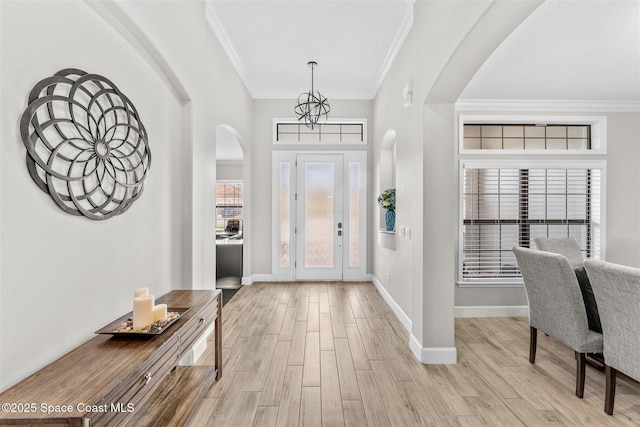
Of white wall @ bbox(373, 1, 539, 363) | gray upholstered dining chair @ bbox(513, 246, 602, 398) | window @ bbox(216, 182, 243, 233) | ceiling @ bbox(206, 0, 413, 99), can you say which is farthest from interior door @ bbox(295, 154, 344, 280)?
window @ bbox(216, 182, 243, 233)

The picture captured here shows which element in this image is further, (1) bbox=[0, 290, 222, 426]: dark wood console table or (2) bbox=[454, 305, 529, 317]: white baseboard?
(2) bbox=[454, 305, 529, 317]: white baseboard

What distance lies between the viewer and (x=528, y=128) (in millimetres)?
4391

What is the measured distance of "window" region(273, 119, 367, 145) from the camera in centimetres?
584

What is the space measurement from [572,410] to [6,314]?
3.10 m

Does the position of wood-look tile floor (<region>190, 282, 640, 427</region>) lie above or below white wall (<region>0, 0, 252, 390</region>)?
below

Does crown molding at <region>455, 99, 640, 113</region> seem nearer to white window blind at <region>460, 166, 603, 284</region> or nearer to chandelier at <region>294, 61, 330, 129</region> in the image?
white window blind at <region>460, 166, 603, 284</region>

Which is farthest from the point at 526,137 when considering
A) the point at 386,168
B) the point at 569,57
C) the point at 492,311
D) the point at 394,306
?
the point at 394,306

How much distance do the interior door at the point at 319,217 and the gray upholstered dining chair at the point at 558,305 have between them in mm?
3274

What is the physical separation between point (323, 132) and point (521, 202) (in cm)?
325

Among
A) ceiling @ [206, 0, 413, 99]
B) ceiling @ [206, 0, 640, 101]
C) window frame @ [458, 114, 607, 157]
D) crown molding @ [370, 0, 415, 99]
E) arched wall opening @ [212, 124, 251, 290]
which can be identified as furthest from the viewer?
arched wall opening @ [212, 124, 251, 290]

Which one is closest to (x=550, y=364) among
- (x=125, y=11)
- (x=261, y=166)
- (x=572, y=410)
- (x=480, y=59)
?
(x=572, y=410)

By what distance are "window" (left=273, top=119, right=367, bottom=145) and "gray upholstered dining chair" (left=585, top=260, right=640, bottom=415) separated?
4233mm

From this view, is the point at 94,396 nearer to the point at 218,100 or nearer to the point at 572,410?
the point at 572,410

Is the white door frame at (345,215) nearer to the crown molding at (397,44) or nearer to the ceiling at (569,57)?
the crown molding at (397,44)
